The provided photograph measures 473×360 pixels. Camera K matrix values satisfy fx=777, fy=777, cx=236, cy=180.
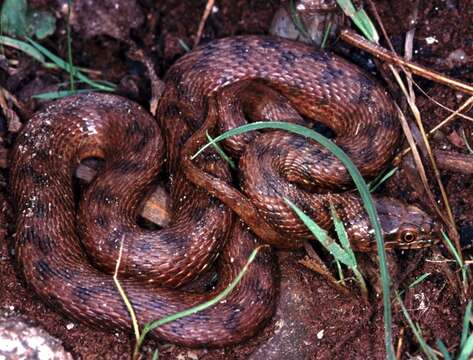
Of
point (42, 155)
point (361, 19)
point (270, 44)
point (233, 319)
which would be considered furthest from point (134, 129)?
point (361, 19)

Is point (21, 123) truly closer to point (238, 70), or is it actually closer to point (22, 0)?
point (22, 0)

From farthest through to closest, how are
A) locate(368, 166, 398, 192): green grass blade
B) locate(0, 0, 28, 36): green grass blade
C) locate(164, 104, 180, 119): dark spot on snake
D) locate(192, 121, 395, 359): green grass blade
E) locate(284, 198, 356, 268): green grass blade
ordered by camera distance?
locate(0, 0, 28, 36): green grass blade < locate(164, 104, 180, 119): dark spot on snake < locate(368, 166, 398, 192): green grass blade < locate(284, 198, 356, 268): green grass blade < locate(192, 121, 395, 359): green grass blade

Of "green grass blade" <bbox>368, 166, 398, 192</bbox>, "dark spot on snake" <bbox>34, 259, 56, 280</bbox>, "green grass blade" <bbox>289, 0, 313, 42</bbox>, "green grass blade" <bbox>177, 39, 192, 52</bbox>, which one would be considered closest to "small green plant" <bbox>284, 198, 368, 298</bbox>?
"green grass blade" <bbox>368, 166, 398, 192</bbox>

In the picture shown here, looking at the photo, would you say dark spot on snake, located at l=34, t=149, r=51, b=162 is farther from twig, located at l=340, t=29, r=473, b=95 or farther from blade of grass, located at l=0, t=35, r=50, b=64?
twig, located at l=340, t=29, r=473, b=95

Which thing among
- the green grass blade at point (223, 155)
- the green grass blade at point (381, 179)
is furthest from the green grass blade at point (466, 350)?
the green grass blade at point (223, 155)

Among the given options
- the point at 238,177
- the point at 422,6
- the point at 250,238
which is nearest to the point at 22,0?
the point at 238,177

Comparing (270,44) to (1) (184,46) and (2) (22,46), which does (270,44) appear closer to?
(1) (184,46)
